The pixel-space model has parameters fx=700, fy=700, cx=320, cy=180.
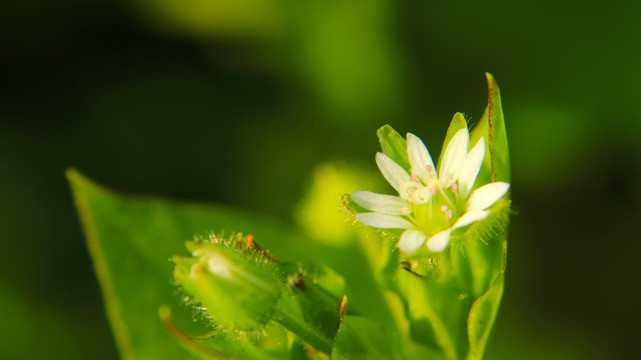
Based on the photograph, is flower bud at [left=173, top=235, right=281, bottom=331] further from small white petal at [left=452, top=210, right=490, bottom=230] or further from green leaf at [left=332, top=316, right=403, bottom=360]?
small white petal at [left=452, top=210, right=490, bottom=230]

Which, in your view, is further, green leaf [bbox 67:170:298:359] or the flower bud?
green leaf [bbox 67:170:298:359]

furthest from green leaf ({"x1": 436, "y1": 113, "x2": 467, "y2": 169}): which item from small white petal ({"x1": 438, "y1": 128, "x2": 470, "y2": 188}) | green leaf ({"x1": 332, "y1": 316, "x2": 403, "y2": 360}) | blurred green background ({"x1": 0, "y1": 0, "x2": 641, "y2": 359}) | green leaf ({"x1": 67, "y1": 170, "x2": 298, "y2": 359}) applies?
blurred green background ({"x1": 0, "y1": 0, "x2": 641, "y2": 359})

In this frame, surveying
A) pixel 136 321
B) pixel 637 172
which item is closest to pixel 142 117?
pixel 136 321

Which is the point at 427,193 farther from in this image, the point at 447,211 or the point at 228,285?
the point at 228,285

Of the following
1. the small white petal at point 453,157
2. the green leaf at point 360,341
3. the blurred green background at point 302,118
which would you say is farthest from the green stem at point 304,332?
the blurred green background at point 302,118

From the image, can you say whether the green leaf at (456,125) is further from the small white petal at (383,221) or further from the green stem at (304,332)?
the green stem at (304,332)

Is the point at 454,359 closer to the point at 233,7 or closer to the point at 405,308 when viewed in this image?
the point at 405,308

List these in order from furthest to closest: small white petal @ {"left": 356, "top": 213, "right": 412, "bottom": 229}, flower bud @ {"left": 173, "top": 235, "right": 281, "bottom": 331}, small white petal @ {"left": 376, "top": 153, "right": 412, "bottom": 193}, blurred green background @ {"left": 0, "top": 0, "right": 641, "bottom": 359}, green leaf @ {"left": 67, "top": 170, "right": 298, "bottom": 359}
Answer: blurred green background @ {"left": 0, "top": 0, "right": 641, "bottom": 359} < green leaf @ {"left": 67, "top": 170, "right": 298, "bottom": 359} < small white petal @ {"left": 376, "top": 153, "right": 412, "bottom": 193} < small white petal @ {"left": 356, "top": 213, "right": 412, "bottom": 229} < flower bud @ {"left": 173, "top": 235, "right": 281, "bottom": 331}

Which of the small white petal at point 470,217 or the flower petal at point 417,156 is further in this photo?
the flower petal at point 417,156
